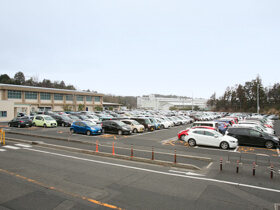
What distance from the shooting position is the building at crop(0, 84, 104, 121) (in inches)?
1850

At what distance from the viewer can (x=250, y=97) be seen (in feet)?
271

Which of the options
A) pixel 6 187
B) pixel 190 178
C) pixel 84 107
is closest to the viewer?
pixel 6 187

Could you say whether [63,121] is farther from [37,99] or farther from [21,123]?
[37,99]

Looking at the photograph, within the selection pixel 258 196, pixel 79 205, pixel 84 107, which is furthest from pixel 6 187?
pixel 84 107

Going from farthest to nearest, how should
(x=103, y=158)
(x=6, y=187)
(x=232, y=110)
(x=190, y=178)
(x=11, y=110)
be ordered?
(x=232, y=110) < (x=11, y=110) < (x=103, y=158) < (x=190, y=178) < (x=6, y=187)

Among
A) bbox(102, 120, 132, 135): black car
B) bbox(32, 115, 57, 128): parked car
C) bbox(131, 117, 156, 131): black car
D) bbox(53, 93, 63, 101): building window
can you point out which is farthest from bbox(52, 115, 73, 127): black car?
bbox(53, 93, 63, 101): building window

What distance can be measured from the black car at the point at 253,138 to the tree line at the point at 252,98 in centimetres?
6492

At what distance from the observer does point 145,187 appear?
764 cm

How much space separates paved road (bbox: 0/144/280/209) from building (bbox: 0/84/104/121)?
37359 mm

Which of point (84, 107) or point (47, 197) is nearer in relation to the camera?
point (47, 197)

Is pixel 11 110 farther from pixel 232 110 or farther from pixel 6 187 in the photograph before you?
pixel 232 110

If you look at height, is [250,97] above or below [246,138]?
above

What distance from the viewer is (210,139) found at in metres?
15.9

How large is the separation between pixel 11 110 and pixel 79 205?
41832mm
